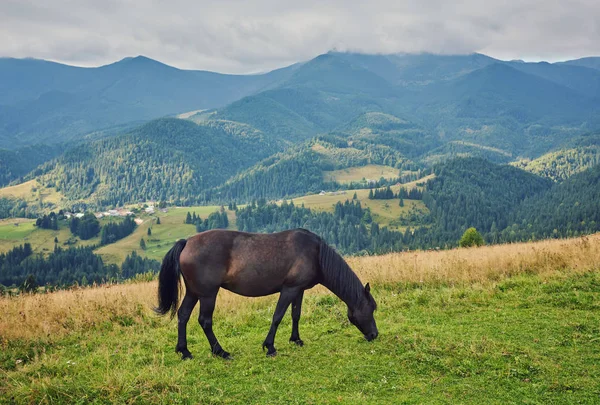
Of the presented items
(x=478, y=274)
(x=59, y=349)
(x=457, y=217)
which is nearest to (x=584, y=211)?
(x=457, y=217)

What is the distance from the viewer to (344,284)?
9773 millimetres

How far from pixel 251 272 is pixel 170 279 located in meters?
1.85

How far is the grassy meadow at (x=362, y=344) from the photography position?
721 centimetres

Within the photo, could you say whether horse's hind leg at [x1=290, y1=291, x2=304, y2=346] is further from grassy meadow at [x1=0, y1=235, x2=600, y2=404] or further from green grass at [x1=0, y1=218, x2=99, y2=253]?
green grass at [x1=0, y1=218, x2=99, y2=253]

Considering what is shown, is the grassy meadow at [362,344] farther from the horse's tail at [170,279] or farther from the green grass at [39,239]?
the green grass at [39,239]

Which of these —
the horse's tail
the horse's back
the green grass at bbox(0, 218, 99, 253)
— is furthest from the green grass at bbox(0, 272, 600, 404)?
the green grass at bbox(0, 218, 99, 253)

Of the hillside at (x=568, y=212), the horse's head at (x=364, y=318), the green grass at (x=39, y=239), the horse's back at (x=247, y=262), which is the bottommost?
the green grass at (x=39, y=239)

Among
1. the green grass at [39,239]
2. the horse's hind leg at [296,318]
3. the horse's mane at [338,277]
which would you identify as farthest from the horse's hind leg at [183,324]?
the green grass at [39,239]

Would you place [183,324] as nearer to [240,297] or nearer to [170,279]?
[170,279]

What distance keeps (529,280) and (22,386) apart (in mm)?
12435

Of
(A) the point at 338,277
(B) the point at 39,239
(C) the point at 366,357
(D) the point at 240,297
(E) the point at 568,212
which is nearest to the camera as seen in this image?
(C) the point at 366,357

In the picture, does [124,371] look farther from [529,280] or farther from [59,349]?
[529,280]

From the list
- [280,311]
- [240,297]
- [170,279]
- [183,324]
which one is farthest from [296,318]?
[240,297]

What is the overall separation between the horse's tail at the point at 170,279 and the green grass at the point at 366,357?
1.15 meters
